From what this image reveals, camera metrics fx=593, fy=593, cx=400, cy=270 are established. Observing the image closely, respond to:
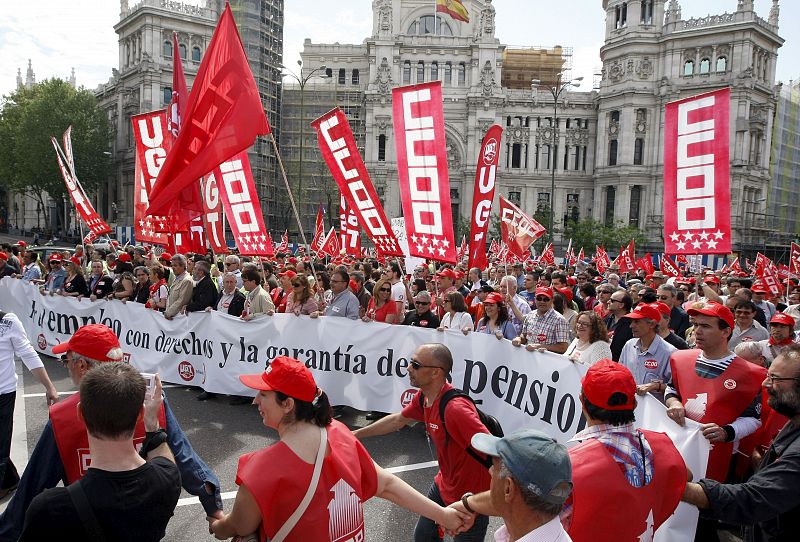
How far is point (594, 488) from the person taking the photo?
2.29 m

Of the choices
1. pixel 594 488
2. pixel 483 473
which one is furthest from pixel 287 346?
pixel 594 488

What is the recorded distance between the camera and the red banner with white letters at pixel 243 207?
9984 millimetres

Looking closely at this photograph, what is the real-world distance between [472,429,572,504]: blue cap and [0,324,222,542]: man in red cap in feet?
4.87

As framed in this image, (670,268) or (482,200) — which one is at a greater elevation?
(482,200)

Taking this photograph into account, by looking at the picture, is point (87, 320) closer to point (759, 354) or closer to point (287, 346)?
point (287, 346)

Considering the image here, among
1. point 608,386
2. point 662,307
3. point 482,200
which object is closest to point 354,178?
point 482,200

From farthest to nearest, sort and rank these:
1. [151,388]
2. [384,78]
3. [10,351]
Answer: [384,78] → [10,351] → [151,388]

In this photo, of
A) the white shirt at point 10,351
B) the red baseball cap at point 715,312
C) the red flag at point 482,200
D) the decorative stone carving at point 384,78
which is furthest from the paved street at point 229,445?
the decorative stone carving at point 384,78

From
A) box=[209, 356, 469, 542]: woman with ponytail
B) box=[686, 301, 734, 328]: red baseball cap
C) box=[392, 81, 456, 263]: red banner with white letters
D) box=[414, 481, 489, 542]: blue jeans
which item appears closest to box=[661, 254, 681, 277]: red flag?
box=[392, 81, 456, 263]: red banner with white letters

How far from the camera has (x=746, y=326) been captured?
258 inches

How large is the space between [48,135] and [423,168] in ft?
184

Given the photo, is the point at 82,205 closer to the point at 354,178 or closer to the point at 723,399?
the point at 354,178

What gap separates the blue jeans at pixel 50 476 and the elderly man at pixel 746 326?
5.85 meters

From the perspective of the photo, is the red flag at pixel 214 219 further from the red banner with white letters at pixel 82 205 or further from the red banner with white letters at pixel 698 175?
the red banner with white letters at pixel 698 175
